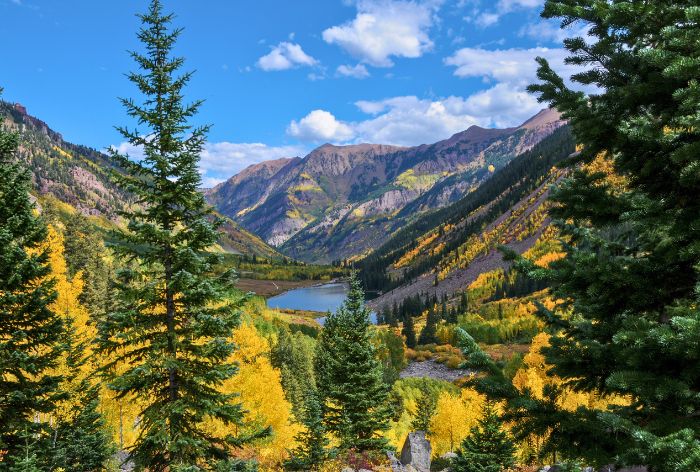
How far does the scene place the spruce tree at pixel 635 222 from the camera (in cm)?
595

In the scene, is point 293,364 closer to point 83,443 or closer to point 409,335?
point 83,443

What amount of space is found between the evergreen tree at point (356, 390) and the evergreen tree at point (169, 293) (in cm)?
1486

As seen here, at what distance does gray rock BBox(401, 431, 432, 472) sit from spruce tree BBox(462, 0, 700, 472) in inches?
1098

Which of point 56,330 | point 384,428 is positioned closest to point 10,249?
point 56,330

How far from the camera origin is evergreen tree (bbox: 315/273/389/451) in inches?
1126

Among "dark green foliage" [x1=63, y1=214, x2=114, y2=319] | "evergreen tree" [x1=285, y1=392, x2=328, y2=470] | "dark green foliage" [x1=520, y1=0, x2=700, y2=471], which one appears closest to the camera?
"dark green foliage" [x1=520, y1=0, x2=700, y2=471]

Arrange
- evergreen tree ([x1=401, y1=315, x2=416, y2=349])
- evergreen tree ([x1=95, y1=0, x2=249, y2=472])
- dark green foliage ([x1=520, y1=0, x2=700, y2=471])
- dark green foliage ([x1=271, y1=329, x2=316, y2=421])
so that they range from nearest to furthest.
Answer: dark green foliage ([x1=520, y1=0, x2=700, y2=471]), evergreen tree ([x1=95, y1=0, x2=249, y2=472]), dark green foliage ([x1=271, y1=329, x2=316, y2=421]), evergreen tree ([x1=401, y1=315, x2=416, y2=349])

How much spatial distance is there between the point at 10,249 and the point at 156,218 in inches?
187

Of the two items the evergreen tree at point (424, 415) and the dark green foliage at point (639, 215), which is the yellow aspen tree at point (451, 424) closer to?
the evergreen tree at point (424, 415)

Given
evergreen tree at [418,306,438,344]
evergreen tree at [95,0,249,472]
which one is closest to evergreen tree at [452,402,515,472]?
evergreen tree at [95,0,249,472]

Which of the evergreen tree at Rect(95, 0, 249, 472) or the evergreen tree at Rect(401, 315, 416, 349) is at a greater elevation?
the evergreen tree at Rect(95, 0, 249, 472)

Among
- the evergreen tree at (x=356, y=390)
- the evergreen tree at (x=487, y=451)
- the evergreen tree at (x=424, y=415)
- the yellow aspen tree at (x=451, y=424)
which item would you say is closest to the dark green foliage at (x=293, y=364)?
the evergreen tree at (x=424, y=415)

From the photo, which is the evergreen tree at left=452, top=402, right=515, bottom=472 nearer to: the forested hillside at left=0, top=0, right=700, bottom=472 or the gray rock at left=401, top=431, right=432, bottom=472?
the forested hillside at left=0, top=0, right=700, bottom=472

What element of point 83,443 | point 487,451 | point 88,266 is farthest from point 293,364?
point 83,443
